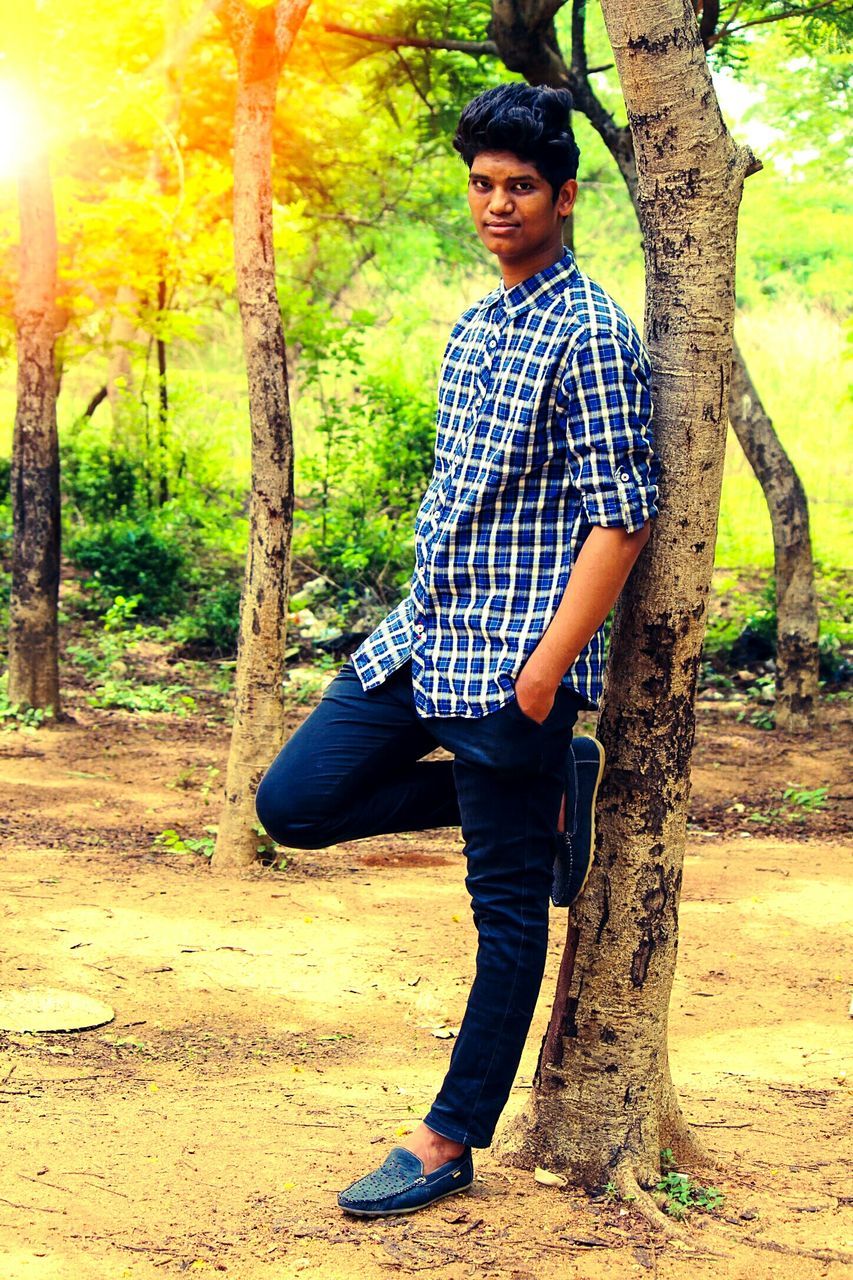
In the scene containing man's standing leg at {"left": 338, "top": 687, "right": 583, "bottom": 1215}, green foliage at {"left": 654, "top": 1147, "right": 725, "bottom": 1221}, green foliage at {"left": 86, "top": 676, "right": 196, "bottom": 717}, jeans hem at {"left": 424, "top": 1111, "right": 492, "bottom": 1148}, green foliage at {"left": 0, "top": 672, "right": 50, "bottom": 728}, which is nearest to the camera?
man's standing leg at {"left": 338, "top": 687, "right": 583, "bottom": 1215}

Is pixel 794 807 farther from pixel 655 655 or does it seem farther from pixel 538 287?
pixel 538 287

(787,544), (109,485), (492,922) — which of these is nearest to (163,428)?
(109,485)

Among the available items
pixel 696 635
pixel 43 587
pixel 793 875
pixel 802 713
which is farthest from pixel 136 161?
pixel 696 635

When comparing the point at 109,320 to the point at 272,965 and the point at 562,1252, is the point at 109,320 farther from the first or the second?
the point at 562,1252

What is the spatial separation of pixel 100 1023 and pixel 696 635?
252 centimetres

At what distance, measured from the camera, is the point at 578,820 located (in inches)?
111

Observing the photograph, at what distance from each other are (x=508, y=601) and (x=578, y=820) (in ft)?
1.62

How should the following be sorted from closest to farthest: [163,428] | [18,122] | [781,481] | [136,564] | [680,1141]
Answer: [680,1141], [18,122], [781,481], [136,564], [163,428]

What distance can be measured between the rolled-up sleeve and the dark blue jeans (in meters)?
0.38

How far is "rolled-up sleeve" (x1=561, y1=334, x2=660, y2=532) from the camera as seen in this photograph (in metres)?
2.54

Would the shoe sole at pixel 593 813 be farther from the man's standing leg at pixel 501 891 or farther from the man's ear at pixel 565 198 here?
the man's ear at pixel 565 198

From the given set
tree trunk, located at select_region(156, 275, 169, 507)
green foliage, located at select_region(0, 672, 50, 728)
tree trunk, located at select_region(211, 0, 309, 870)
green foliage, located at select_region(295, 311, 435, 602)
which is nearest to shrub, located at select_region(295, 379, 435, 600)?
green foliage, located at select_region(295, 311, 435, 602)

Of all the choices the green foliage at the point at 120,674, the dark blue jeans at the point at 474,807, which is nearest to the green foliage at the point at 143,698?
the green foliage at the point at 120,674

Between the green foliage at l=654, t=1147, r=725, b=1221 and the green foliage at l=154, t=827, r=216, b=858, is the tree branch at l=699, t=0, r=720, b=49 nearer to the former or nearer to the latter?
the green foliage at l=154, t=827, r=216, b=858
